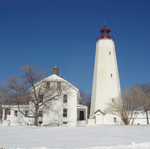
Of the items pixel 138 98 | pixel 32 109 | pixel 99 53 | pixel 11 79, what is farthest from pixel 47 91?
pixel 99 53

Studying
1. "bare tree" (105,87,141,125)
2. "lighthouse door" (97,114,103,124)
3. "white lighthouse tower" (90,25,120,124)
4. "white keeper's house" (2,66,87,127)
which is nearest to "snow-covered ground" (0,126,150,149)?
"bare tree" (105,87,141,125)

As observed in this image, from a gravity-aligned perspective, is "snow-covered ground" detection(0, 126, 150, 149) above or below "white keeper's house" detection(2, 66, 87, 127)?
below

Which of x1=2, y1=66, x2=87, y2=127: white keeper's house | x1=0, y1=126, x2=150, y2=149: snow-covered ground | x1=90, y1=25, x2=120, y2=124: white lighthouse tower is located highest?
x1=90, y1=25, x2=120, y2=124: white lighthouse tower

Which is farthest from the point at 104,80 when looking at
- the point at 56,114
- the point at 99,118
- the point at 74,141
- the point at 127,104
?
the point at 74,141

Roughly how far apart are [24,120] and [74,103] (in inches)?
307

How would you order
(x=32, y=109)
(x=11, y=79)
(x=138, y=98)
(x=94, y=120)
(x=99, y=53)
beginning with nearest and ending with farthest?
(x=11, y=79), (x=138, y=98), (x=32, y=109), (x=94, y=120), (x=99, y=53)

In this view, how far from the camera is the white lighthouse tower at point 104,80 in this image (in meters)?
36.4

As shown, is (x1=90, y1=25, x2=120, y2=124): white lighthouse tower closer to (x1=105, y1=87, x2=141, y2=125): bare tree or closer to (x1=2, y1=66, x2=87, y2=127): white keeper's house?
(x1=105, y1=87, x2=141, y2=125): bare tree

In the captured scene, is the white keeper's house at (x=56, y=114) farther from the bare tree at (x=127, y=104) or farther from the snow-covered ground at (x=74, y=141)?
the snow-covered ground at (x=74, y=141)

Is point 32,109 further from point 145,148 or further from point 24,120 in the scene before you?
point 145,148

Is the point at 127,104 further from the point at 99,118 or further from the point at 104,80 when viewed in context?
the point at 104,80

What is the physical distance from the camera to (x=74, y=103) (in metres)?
31.7

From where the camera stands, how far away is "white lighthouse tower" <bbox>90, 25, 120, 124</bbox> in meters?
36.4

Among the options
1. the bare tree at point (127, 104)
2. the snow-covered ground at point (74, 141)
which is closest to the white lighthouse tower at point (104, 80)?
the bare tree at point (127, 104)
